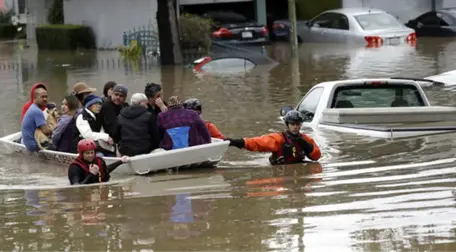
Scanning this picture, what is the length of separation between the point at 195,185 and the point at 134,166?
1.26 metres

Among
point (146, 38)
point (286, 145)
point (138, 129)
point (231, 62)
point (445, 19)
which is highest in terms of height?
point (445, 19)

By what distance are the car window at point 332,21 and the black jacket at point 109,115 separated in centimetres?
2415

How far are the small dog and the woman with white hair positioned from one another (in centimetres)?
223

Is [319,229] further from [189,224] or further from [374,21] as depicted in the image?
[374,21]

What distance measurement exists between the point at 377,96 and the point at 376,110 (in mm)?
503

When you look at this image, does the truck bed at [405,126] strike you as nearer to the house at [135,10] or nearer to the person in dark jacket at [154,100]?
the person in dark jacket at [154,100]

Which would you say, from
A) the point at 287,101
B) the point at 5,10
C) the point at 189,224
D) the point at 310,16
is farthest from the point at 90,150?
the point at 5,10

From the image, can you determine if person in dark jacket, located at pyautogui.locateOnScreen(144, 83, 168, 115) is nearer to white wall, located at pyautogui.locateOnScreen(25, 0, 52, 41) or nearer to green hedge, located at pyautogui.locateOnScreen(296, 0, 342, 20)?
green hedge, located at pyautogui.locateOnScreen(296, 0, 342, 20)

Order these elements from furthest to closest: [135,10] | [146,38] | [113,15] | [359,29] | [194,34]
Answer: [113,15]
[135,10]
[146,38]
[359,29]
[194,34]

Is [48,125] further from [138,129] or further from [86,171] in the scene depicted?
[86,171]

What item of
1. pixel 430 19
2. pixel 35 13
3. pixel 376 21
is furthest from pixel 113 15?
pixel 430 19

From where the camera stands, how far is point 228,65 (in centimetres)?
3009

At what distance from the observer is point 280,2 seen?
47688 mm

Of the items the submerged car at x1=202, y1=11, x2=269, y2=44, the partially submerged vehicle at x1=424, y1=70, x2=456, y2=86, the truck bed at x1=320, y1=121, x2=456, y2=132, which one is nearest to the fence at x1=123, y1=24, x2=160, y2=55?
the submerged car at x1=202, y1=11, x2=269, y2=44
